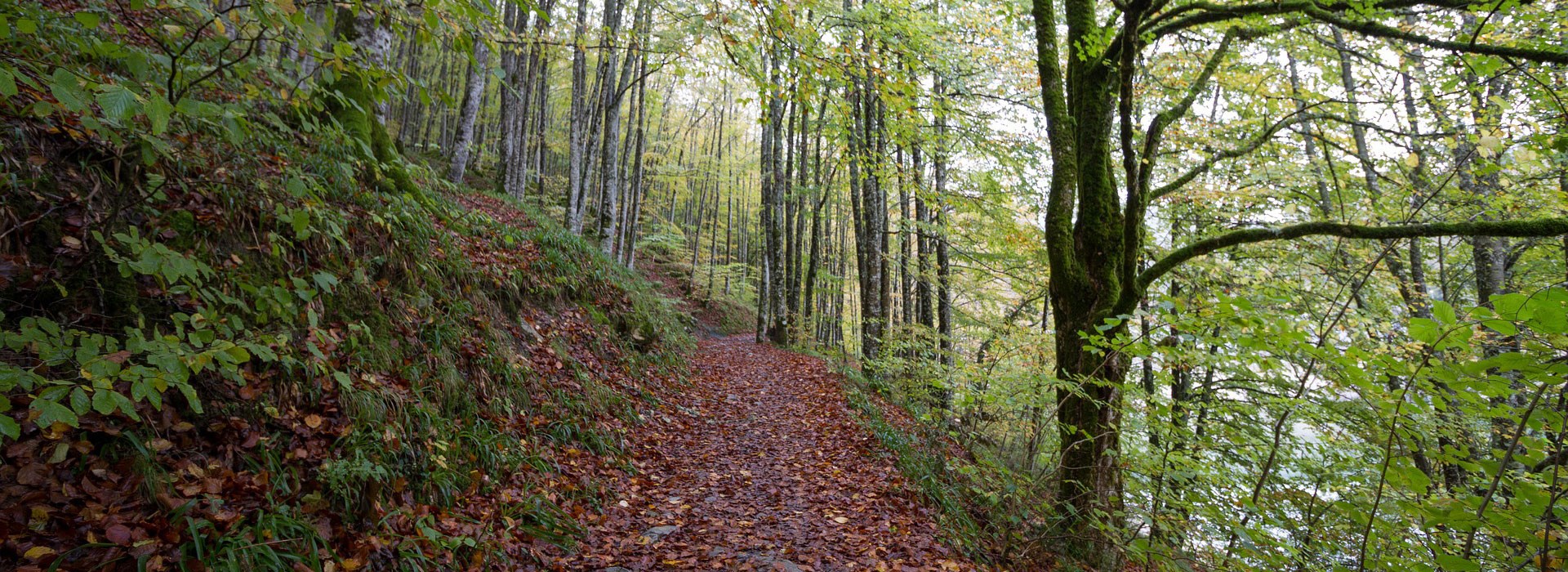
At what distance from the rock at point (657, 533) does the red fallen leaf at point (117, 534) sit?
8.62 feet

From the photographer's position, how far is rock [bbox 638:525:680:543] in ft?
14.0

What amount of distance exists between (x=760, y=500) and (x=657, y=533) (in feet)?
3.85

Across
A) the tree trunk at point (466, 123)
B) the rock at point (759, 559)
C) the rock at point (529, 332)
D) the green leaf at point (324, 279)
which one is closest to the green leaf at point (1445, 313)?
the rock at point (759, 559)

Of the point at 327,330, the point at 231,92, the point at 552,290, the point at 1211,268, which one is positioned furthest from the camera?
the point at 1211,268

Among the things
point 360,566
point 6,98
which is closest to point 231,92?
point 6,98

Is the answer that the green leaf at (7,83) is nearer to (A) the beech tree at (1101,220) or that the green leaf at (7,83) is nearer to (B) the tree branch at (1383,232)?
(A) the beech tree at (1101,220)

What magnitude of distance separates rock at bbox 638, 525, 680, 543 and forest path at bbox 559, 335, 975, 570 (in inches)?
0.5

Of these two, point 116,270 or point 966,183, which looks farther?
point 966,183

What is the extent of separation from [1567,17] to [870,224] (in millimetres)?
8429

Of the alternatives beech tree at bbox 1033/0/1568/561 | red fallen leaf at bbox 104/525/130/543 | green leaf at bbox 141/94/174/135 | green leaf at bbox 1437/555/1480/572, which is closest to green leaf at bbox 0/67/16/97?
green leaf at bbox 141/94/174/135

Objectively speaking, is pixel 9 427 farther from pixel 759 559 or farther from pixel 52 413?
pixel 759 559

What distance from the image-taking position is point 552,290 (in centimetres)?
761

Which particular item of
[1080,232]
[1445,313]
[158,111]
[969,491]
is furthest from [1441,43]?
[158,111]

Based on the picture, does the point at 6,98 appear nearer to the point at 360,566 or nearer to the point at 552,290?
the point at 360,566
